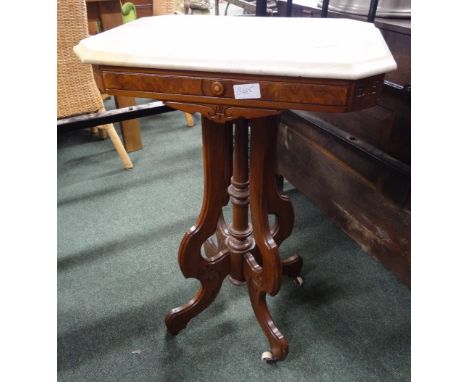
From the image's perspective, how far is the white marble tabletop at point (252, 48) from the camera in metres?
0.61

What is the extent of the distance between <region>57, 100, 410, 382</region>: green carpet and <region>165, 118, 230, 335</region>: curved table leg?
0.32 ft

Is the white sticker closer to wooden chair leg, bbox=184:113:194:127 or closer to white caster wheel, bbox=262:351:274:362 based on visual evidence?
white caster wheel, bbox=262:351:274:362

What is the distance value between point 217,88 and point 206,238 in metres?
0.48

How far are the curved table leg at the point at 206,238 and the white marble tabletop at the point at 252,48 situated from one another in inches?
7.5

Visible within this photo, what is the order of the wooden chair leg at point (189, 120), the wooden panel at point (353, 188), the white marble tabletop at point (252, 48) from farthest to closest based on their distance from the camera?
the wooden chair leg at point (189, 120) → the wooden panel at point (353, 188) → the white marble tabletop at point (252, 48)

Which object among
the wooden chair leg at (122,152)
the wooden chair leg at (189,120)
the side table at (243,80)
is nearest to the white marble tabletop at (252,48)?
the side table at (243,80)

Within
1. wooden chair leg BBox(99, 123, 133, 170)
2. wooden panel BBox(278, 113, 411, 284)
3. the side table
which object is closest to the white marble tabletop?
the side table

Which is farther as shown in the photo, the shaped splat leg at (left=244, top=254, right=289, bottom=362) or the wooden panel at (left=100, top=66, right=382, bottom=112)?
the shaped splat leg at (left=244, top=254, right=289, bottom=362)

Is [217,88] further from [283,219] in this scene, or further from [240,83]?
[283,219]

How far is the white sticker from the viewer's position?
66 centimetres

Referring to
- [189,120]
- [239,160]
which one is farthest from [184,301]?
[189,120]

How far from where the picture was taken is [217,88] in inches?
26.7

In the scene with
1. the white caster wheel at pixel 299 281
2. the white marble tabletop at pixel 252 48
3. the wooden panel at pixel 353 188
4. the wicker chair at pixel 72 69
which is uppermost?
the white marble tabletop at pixel 252 48

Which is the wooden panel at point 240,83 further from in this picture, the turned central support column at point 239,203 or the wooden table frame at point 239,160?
the turned central support column at point 239,203
